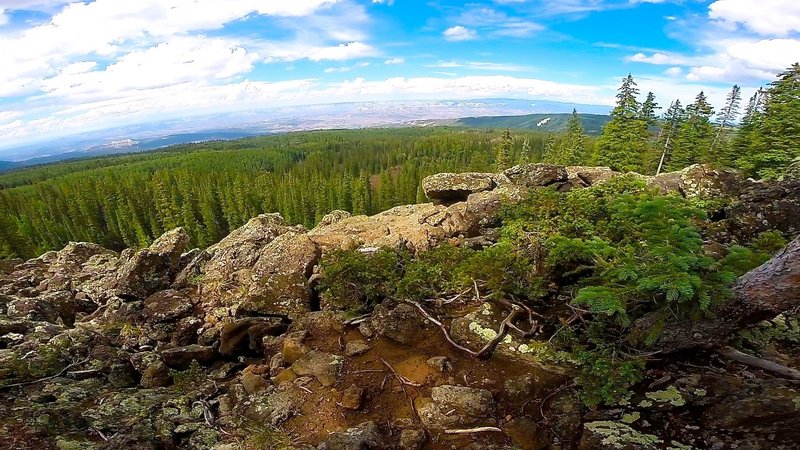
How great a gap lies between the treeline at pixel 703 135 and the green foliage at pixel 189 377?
3393 cm

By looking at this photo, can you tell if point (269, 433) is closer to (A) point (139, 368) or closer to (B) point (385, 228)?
(A) point (139, 368)

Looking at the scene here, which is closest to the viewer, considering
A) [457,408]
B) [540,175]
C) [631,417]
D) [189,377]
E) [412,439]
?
[631,417]

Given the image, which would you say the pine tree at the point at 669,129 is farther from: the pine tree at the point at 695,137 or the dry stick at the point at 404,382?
the dry stick at the point at 404,382

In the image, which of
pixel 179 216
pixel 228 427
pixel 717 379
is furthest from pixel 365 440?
pixel 179 216

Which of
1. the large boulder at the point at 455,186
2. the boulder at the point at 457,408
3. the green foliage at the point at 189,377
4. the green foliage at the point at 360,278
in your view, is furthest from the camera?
the large boulder at the point at 455,186

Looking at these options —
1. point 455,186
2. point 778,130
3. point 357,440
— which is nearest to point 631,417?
point 357,440

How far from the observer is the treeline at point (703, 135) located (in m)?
29.6

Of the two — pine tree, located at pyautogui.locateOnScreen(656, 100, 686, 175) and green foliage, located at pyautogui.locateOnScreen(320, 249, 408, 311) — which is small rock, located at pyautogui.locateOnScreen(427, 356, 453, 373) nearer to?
green foliage, located at pyautogui.locateOnScreen(320, 249, 408, 311)

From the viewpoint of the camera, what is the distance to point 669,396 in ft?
20.1

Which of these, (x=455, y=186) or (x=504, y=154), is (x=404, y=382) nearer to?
(x=455, y=186)

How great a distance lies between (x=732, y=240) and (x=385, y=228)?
13.1m

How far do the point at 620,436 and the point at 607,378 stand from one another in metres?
0.80

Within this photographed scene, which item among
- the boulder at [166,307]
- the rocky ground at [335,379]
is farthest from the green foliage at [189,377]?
the boulder at [166,307]

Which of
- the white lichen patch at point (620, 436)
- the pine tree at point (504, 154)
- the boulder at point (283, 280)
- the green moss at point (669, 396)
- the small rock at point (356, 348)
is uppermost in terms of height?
the green moss at point (669, 396)
